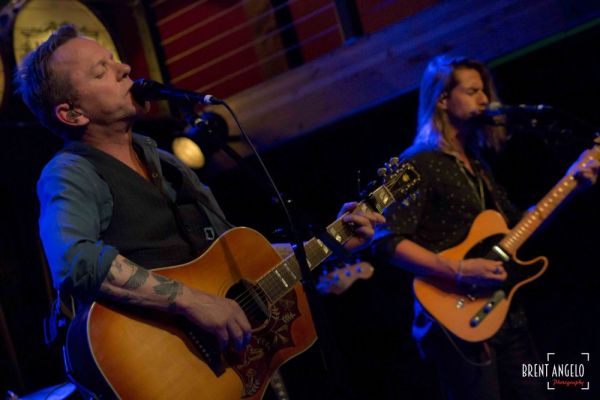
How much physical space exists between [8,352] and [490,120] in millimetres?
3179

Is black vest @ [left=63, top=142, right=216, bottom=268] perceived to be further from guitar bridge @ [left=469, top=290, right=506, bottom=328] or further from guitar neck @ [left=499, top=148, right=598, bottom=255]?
guitar neck @ [left=499, top=148, right=598, bottom=255]

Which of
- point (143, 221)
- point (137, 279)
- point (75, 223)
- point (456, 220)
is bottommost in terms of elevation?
point (456, 220)

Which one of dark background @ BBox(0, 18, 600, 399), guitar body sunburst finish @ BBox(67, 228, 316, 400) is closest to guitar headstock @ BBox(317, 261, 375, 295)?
dark background @ BBox(0, 18, 600, 399)

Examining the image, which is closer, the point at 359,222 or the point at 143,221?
the point at 143,221

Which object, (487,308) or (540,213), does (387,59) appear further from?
(487,308)

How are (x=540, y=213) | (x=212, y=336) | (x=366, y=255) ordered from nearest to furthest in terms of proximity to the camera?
(x=212, y=336) < (x=540, y=213) < (x=366, y=255)

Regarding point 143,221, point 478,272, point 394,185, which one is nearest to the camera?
point 143,221

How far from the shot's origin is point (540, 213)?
3061mm

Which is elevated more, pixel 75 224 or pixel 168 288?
pixel 75 224

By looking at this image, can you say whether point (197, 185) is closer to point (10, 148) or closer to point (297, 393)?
point (10, 148)

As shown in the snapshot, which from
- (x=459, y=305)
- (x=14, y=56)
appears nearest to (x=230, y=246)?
(x=459, y=305)

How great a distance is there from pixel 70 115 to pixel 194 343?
3.17 ft

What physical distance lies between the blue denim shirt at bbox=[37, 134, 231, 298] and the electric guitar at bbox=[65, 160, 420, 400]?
0.37 ft

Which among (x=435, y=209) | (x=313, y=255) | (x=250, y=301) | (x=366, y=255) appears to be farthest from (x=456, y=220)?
(x=366, y=255)
